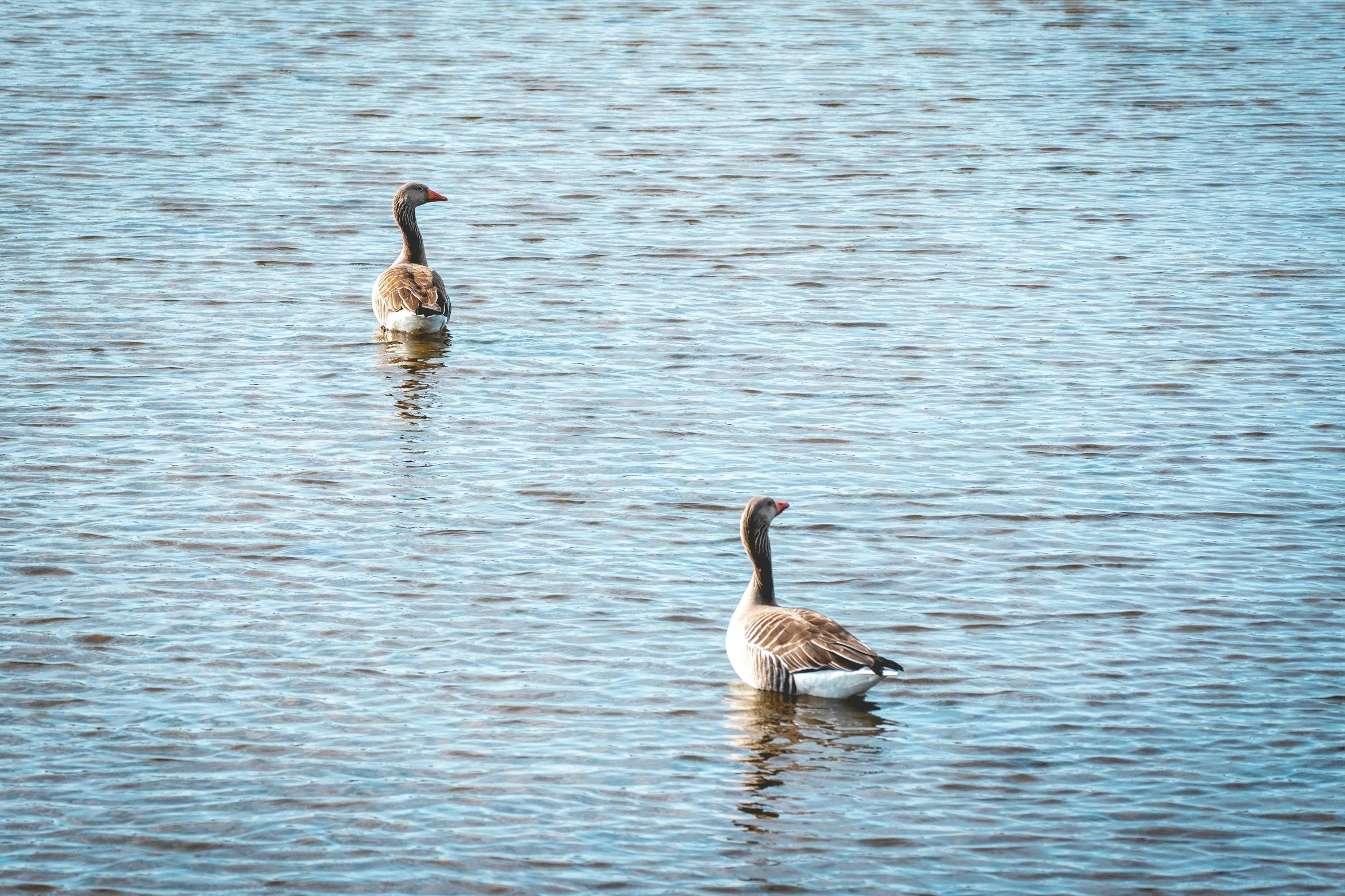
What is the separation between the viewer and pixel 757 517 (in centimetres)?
1236

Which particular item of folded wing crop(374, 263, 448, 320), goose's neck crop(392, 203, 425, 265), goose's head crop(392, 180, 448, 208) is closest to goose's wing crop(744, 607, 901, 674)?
folded wing crop(374, 263, 448, 320)

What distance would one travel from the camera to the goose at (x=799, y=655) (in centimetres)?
1140

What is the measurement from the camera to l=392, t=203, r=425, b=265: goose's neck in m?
21.6

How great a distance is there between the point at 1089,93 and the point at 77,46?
70.6 feet

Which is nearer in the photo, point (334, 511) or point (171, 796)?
point (171, 796)

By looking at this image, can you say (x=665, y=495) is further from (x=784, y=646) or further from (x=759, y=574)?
(x=784, y=646)

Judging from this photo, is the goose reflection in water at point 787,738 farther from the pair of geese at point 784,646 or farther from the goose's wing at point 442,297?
the goose's wing at point 442,297

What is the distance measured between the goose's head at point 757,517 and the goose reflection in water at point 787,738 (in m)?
1.02

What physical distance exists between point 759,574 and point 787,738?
1.36 metres

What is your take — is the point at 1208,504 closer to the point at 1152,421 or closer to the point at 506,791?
the point at 1152,421

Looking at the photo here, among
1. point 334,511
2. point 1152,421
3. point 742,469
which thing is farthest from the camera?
point 1152,421

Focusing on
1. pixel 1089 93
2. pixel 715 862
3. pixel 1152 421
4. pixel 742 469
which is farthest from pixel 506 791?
pixel 1089 93

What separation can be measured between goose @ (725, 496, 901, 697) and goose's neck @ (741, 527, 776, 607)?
4.7 inches

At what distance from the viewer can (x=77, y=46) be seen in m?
39.3
